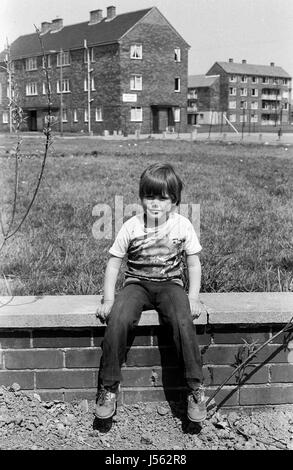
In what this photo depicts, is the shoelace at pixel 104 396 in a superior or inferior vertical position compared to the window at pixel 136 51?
inferior

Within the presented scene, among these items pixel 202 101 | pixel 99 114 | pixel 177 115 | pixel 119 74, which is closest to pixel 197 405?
pixel 119 74

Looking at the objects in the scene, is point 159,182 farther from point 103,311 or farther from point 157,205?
point 103,311

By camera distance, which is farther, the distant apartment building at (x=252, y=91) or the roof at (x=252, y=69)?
the roof at (x=252, y=69)

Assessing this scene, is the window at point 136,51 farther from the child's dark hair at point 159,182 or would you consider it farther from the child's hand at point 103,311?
the child's hand at point 103,311

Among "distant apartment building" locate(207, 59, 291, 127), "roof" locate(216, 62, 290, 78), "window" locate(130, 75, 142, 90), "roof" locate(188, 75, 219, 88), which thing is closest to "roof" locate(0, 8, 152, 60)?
"window" locate(130, 75, 142, 90)

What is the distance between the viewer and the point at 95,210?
6398mm

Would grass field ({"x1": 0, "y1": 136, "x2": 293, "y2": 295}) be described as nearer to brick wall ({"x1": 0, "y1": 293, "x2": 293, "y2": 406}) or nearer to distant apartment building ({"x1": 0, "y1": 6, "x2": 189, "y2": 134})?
brick wall ({"x1": 0, "y1": 293, "x2": 293, "y2": 406})

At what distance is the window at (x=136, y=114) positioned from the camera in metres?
47.4

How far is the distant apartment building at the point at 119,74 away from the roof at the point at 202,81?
123ft

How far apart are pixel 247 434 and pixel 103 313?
939mm

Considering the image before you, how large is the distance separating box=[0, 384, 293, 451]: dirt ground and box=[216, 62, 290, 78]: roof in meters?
92.8

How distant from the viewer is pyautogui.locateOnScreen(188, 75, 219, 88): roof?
8800cm

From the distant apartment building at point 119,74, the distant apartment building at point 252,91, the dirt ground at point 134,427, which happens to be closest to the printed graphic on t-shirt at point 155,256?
the dirt ground at point 134,427

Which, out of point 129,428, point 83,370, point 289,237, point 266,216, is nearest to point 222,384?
point 129,428
